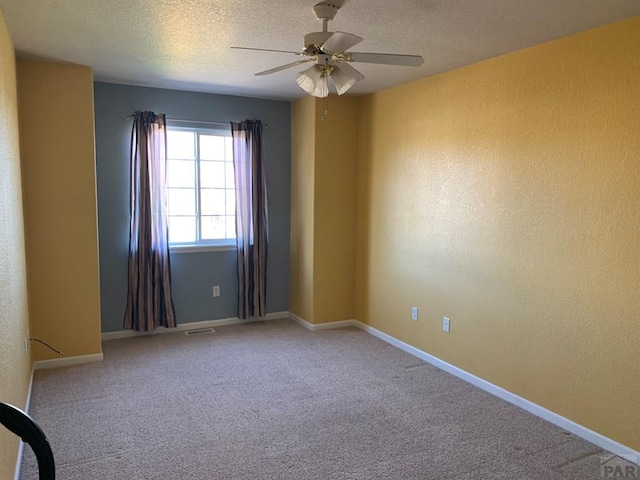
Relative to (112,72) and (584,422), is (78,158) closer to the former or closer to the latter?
(112,72)

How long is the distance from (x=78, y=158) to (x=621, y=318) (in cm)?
392

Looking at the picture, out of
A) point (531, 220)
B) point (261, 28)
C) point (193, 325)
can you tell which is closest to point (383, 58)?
point (261, 28)

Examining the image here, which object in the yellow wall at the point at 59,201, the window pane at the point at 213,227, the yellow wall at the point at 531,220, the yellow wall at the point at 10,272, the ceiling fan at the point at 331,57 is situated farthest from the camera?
the window pane at the point at 213,227

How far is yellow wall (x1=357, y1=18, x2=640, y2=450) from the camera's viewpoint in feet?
8.66

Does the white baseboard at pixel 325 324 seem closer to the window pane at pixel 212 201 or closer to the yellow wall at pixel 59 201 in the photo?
the window pane at pixel 212 201

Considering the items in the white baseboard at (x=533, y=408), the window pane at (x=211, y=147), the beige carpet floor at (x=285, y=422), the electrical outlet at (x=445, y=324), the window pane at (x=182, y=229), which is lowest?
the beige carpet floor at (x=285, y=422)

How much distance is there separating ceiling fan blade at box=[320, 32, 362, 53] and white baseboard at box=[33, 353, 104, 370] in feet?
10.3

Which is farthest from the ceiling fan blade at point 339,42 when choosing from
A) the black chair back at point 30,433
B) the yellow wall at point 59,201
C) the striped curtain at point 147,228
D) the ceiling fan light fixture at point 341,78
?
the striped curtain at point 147,228

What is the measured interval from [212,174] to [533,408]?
358cm

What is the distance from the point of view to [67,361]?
3898 millimetres

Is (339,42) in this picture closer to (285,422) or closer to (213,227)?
(285,422)

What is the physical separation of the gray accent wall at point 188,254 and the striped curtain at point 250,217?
4.9 inches

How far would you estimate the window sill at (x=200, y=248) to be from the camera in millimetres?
4816

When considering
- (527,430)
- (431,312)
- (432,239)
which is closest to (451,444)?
(527,430)
